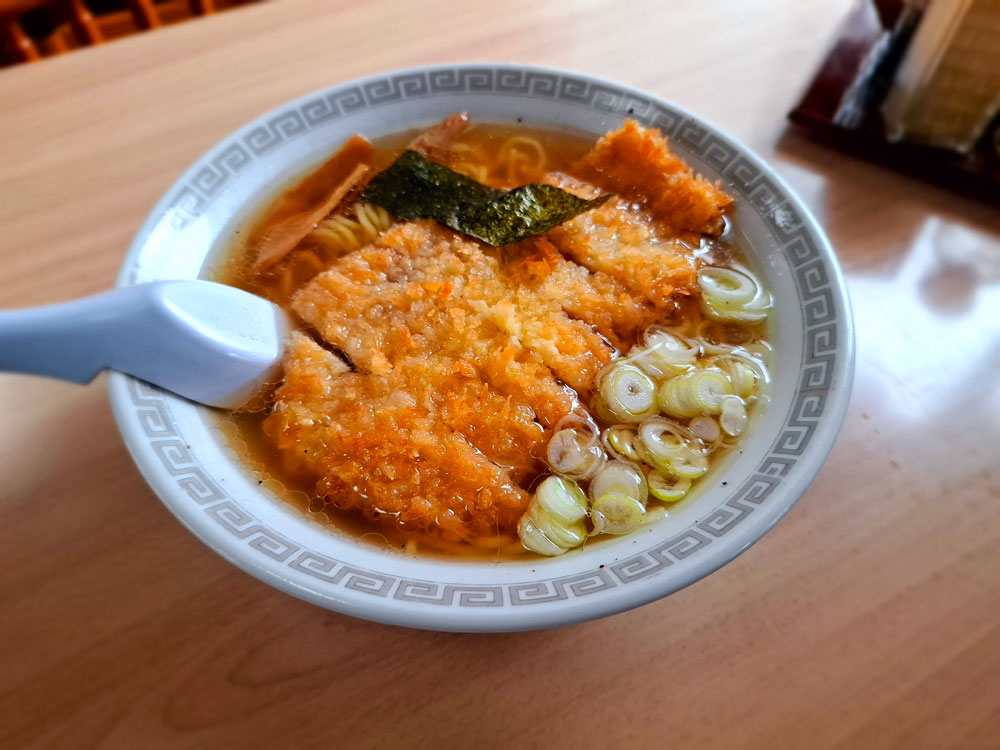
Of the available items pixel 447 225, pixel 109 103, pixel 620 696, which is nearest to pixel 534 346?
pixel 447 225

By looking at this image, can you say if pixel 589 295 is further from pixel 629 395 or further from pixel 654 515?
pixel 654 515

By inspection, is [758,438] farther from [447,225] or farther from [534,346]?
[447,225]

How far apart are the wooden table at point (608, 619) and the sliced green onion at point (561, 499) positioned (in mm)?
199

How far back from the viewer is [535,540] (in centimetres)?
122

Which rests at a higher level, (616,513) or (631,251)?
(631,251)

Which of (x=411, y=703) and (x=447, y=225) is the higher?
(x=447, y=225)

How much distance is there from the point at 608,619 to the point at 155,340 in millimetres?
953

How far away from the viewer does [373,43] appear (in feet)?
7.46

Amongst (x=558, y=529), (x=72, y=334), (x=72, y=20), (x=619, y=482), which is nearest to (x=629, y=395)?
(x=619, y=482)

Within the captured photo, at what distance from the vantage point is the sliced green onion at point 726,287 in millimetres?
1504

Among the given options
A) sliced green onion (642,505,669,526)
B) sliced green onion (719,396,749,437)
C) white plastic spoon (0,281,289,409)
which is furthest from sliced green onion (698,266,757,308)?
white plastic spoon (0,281,289,409)

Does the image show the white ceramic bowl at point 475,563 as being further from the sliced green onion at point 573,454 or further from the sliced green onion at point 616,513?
the sliced green onion at point 573,454

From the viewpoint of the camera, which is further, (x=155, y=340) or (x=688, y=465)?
(x=688, y=465)

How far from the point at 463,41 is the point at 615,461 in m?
1.66
